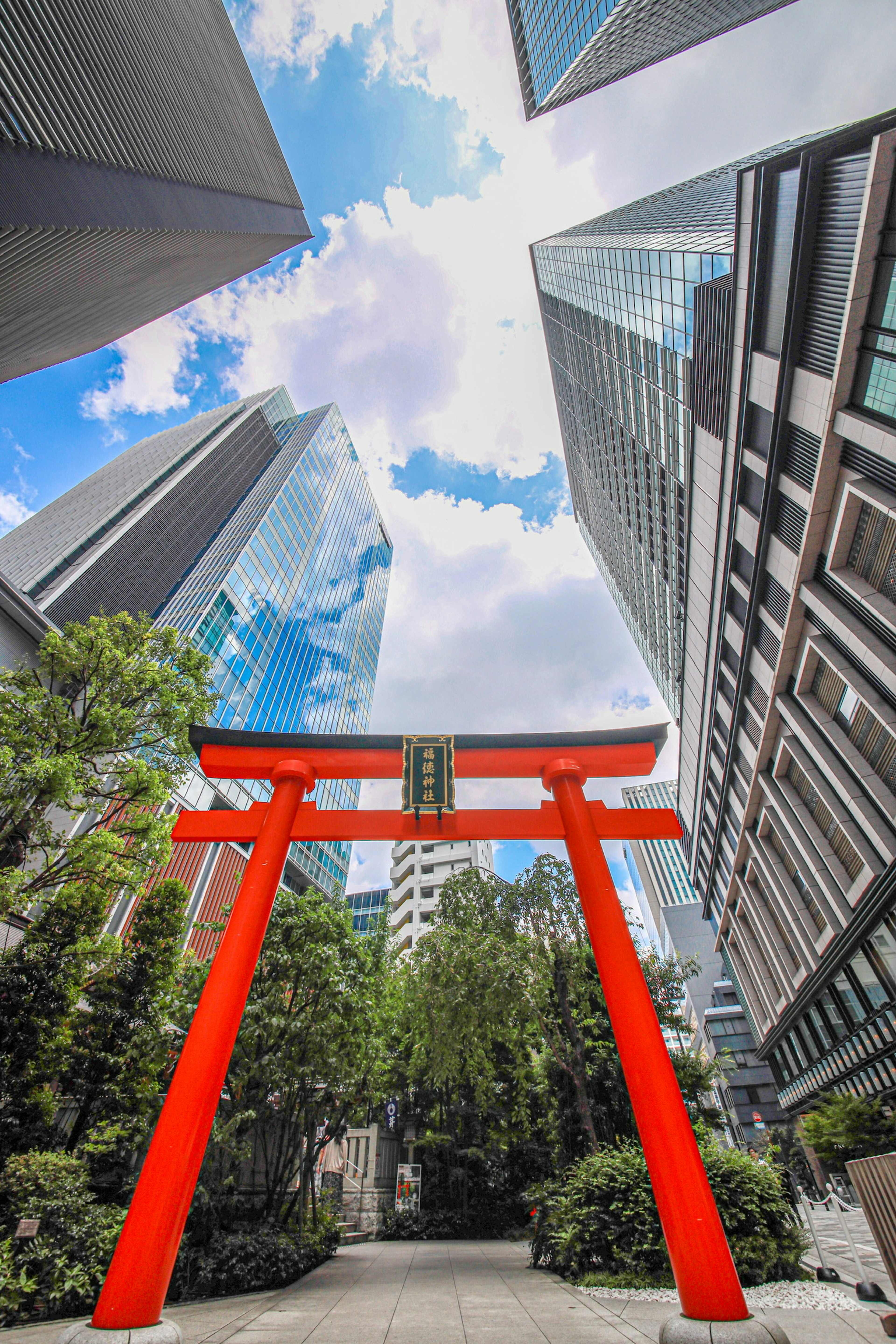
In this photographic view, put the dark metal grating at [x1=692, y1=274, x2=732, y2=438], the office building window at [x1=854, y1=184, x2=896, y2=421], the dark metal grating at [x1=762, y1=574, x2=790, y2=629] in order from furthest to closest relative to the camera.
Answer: the dark metal grating at [x1=692, y1=274, x2=732, y2=438] < the dark metal grating at [x1=762, y1=574, x2=790, y2=629] < the office building window at [x1=854, y1=184, x2=896, y2=421]

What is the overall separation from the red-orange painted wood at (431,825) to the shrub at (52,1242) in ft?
15.1

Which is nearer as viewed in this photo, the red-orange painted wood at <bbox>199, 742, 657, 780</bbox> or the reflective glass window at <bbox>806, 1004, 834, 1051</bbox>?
the red-orange painted wood at <bbox>199, 742, 657, 780</bbox>

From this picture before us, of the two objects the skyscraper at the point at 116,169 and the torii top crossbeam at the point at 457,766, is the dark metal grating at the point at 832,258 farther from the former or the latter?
the skyscraper at the point at 116,169

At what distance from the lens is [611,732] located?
8336 mm

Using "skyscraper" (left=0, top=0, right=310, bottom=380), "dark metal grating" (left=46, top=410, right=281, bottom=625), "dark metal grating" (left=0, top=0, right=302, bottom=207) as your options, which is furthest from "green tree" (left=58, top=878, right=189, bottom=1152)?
"dark metal grating" (left=46, top=410, right=281, bottom=625)

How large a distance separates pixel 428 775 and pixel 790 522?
51.3 feet

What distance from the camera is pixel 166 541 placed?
5203 cm

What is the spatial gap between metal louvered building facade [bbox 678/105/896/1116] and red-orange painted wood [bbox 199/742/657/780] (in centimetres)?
1065

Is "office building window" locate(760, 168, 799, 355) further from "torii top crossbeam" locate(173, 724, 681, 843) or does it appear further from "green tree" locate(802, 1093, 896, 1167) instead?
"green tree" locate(802, 1093, 896, 1167)

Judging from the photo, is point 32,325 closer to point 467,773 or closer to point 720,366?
point 467,773

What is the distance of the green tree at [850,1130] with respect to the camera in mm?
18672

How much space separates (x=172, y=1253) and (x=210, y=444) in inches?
2674

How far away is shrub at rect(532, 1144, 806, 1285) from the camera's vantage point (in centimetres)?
745

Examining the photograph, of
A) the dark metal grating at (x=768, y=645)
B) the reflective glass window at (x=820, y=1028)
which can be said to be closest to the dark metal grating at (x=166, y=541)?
the dark metal grating at (x=768, y=645)
